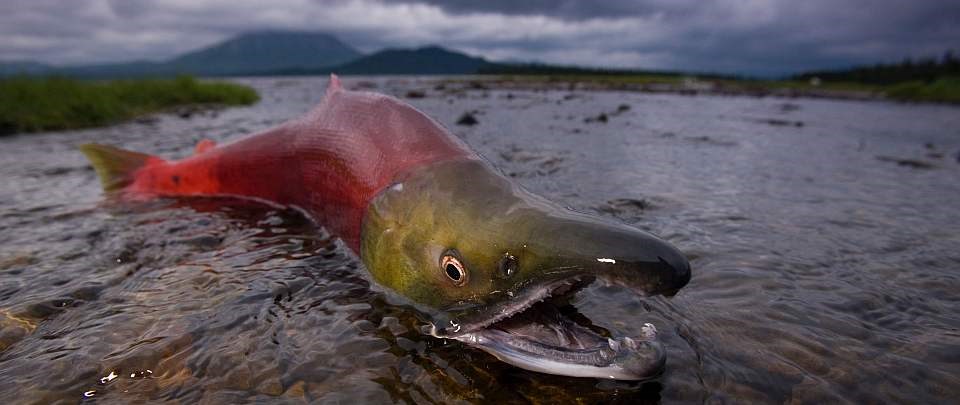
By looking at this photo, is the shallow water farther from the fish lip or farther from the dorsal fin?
the dorsal fin

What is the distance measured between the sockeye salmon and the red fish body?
0.04 feet

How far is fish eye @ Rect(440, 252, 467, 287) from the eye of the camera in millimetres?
2498

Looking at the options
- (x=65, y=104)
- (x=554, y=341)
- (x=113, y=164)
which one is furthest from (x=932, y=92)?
(x=65, y=104)

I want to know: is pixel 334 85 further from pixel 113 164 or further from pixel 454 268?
pixel 113 164

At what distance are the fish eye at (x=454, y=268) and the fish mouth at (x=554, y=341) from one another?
20cm

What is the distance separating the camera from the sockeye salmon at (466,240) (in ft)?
6.82

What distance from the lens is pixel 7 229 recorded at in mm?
4520

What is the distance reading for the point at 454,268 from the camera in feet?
8.33

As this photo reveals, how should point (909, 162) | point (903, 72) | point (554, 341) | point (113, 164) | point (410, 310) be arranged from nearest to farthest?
point (554, 341)
point (410, 310)
point (113, 164)
point (909, 162)
point (903, 72)

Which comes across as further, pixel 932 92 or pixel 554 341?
pixel 932 92

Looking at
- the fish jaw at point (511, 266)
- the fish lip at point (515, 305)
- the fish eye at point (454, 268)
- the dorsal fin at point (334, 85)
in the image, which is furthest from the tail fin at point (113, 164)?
the fish lip at point (515, 305)

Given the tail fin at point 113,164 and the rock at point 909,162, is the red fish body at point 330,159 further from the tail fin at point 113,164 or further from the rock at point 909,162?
the rock at point 909,162

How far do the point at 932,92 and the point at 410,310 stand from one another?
45.5 m

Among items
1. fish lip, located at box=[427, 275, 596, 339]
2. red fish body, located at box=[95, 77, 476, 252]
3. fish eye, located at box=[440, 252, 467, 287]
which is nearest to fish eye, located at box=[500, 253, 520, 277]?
fish lip, located at box=[427, 275, 596, 339]
